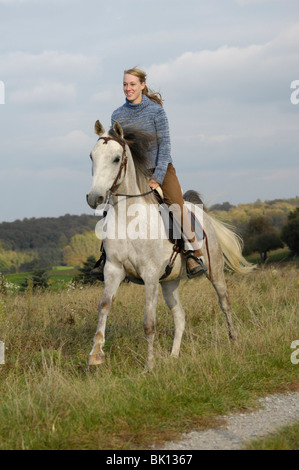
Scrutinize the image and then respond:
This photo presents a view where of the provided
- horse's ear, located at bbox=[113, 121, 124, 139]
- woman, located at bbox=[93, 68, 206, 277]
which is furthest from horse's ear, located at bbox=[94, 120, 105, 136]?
woman, located at bbox=[93, 68, 206, 277]

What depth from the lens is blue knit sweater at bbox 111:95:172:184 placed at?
21.7ft

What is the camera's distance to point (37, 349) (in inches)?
288

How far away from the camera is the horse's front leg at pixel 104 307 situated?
5.76 metres

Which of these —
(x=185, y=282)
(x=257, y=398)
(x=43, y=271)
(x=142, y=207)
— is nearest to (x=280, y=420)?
(x=257, y=398)

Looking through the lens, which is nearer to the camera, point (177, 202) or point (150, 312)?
point (150, 312)

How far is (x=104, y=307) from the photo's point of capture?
5.90 meters

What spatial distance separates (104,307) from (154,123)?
254 cm

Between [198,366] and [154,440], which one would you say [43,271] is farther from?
[154,440]

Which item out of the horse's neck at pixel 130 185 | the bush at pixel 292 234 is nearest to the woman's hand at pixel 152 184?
the horse's neck at pixel 130 185

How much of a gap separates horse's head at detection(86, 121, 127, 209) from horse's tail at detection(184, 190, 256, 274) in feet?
9.52

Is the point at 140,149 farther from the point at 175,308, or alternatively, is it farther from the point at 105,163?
the point at 175,308

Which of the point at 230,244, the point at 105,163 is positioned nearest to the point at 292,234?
the point at 230,244

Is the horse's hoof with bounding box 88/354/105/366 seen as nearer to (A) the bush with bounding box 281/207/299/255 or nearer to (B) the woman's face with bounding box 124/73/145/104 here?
(B) the woman's face with bounding box 124/73/145/104

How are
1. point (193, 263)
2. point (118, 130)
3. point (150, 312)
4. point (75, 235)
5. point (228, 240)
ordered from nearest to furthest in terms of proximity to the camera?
point (118, 130), point (150, 312), point (193, 263), point (228, 240), point (75, 235)
